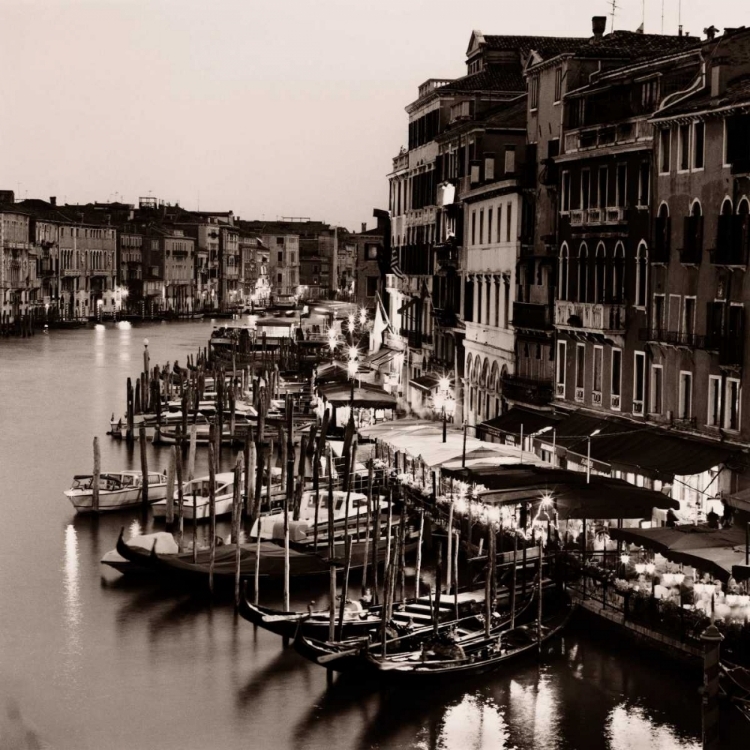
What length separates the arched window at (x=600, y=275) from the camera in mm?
23156

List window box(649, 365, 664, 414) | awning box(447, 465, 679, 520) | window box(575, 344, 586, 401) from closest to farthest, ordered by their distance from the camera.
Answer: awning box(447, 465, 679, 520) → window box(649, 365, 664, 414) → window box(575, 344, 586, 401)

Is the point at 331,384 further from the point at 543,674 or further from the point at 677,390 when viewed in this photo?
the point at 543,674

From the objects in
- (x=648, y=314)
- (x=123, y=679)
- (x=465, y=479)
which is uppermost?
(x=648, y=314)

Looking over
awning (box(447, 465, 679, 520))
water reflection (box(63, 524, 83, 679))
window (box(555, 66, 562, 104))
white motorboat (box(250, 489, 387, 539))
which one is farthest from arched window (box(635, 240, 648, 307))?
water reflection (box(63, 524, 83, 679))

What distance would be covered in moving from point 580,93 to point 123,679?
1143 centimetres

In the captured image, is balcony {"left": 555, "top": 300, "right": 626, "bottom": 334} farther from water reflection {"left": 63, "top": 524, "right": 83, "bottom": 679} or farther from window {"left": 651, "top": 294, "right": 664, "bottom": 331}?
water reflection {"left": 63, "top": 524, "right": 83, "bottom": 679}

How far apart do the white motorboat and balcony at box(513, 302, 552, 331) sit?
11.8 ft

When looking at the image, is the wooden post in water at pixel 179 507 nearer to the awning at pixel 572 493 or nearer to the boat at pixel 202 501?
the boat at pixel 202 501

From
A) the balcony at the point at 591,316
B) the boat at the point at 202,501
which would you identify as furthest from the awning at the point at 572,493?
the boat at the point at 202,501

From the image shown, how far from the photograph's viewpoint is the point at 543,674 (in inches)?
658

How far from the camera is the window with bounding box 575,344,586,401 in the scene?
79.0ft

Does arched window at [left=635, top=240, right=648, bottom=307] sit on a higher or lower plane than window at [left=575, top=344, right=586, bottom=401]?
higher

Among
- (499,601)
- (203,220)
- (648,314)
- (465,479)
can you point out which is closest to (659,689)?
(499,601)

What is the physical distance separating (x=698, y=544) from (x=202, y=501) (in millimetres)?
11431
